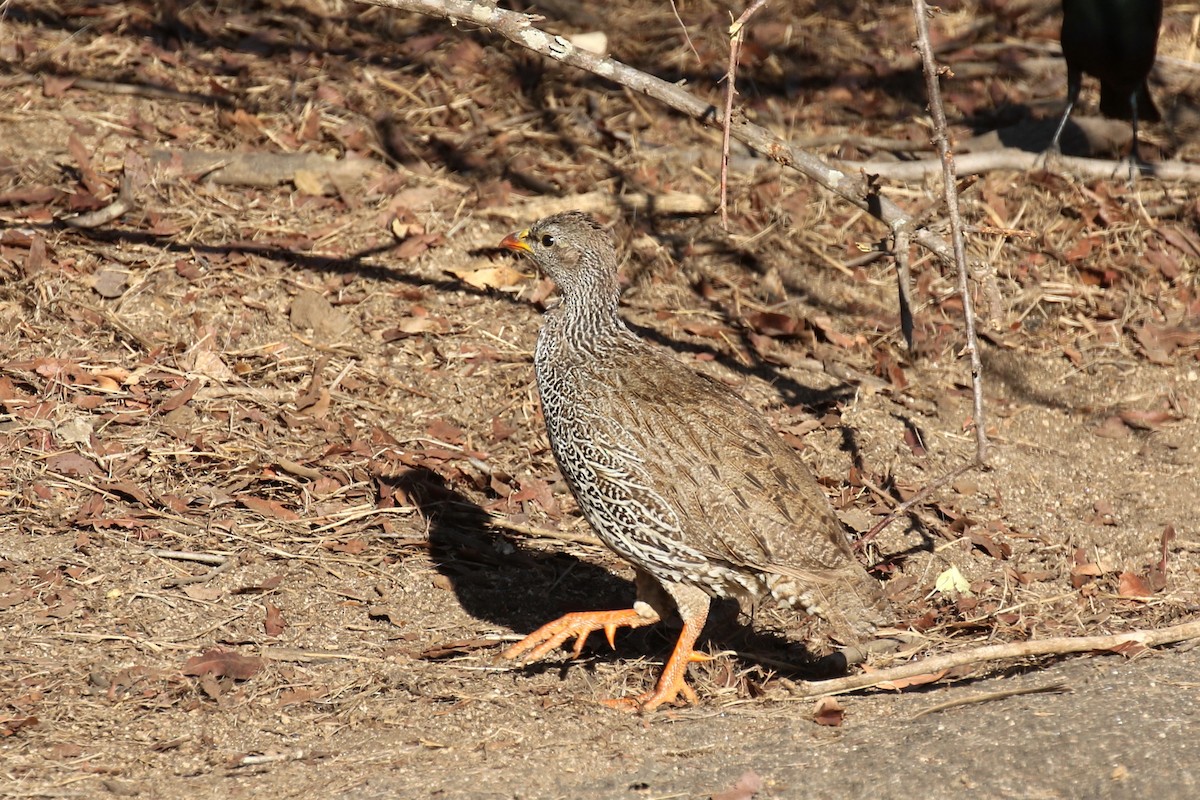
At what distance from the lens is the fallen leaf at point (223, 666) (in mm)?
5051

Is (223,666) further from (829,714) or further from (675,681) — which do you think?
(829,714)

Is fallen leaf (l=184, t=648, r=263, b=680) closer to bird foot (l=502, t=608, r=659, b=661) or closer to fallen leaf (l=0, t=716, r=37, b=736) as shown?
fallen leaf (l=0, t=716, r=37, b=736)

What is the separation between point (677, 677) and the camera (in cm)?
524

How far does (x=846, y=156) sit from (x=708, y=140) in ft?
3.22

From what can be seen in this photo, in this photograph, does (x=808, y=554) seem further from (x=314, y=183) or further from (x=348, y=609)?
(x=314, y=183)

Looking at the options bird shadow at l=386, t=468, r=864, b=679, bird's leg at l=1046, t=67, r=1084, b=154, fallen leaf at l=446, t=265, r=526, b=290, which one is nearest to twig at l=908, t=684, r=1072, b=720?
bird shadow at l=386, t=468, r=864, b=679

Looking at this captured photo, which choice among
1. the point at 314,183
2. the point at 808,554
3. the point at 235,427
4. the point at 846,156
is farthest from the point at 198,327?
the point at 846,156

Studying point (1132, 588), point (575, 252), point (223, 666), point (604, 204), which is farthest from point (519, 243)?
point (1132, 588)

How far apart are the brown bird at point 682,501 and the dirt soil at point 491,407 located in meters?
0.31

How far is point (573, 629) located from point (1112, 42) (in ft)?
19.1

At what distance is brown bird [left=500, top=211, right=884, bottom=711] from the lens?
5.05 metres

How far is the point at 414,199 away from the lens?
826cm

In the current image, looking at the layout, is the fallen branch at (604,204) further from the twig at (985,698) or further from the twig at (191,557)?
the twig at (985,698)

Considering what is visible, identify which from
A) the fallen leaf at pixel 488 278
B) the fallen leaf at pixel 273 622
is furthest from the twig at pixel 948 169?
the fallen leaf at pixel 488 278
